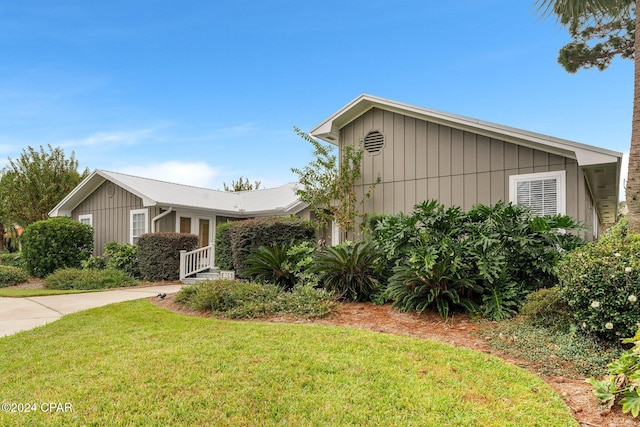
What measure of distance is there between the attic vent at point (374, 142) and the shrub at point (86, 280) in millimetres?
8244

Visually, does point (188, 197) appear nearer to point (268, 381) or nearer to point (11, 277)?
point (11, 277)

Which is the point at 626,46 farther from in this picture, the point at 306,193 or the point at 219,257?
the point at 219,257

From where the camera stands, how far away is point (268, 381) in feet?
11.3

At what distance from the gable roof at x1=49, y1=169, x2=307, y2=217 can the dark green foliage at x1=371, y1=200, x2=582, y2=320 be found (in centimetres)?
742

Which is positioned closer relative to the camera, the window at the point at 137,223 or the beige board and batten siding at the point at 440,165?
the beige board and batten siding at the point at 440,165

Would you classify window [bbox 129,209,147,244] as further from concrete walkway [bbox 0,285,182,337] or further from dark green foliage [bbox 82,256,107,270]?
concrete walkway [bbox 0,285,182,337]

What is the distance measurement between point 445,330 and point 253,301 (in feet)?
10.2

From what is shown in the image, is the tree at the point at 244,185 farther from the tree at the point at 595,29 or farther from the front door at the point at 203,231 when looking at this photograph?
the tree at the point at 595,29

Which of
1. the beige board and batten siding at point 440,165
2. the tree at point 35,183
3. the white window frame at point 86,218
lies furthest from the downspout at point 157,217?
the tree at point 35,183

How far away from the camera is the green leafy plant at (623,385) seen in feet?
9.62

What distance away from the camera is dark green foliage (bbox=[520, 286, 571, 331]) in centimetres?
502

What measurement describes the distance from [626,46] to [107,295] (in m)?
14.8

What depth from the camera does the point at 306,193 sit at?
35.1ft

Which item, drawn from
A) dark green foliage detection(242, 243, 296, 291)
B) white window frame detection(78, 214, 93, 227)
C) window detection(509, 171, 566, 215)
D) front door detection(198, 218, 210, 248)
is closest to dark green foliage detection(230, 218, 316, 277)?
dark green foliage detection(242, 243, 296, 291)
